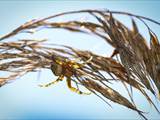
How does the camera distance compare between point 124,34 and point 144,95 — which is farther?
point 144,95

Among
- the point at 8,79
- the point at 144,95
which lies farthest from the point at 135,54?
the point at 8,79

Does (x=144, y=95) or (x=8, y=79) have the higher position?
(x=8, y=79)

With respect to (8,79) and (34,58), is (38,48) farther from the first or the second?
(8,79)

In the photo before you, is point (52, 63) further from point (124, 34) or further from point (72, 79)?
point (124, 34)

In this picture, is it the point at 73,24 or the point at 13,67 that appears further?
the point at 13,67

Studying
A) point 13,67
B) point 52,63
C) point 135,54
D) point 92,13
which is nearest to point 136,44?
point 135,54

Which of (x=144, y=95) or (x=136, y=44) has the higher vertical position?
(x=136, y=44)

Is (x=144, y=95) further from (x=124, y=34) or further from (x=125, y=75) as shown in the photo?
(x=124, y=34)

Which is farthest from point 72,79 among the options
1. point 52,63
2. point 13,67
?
point 13,67
